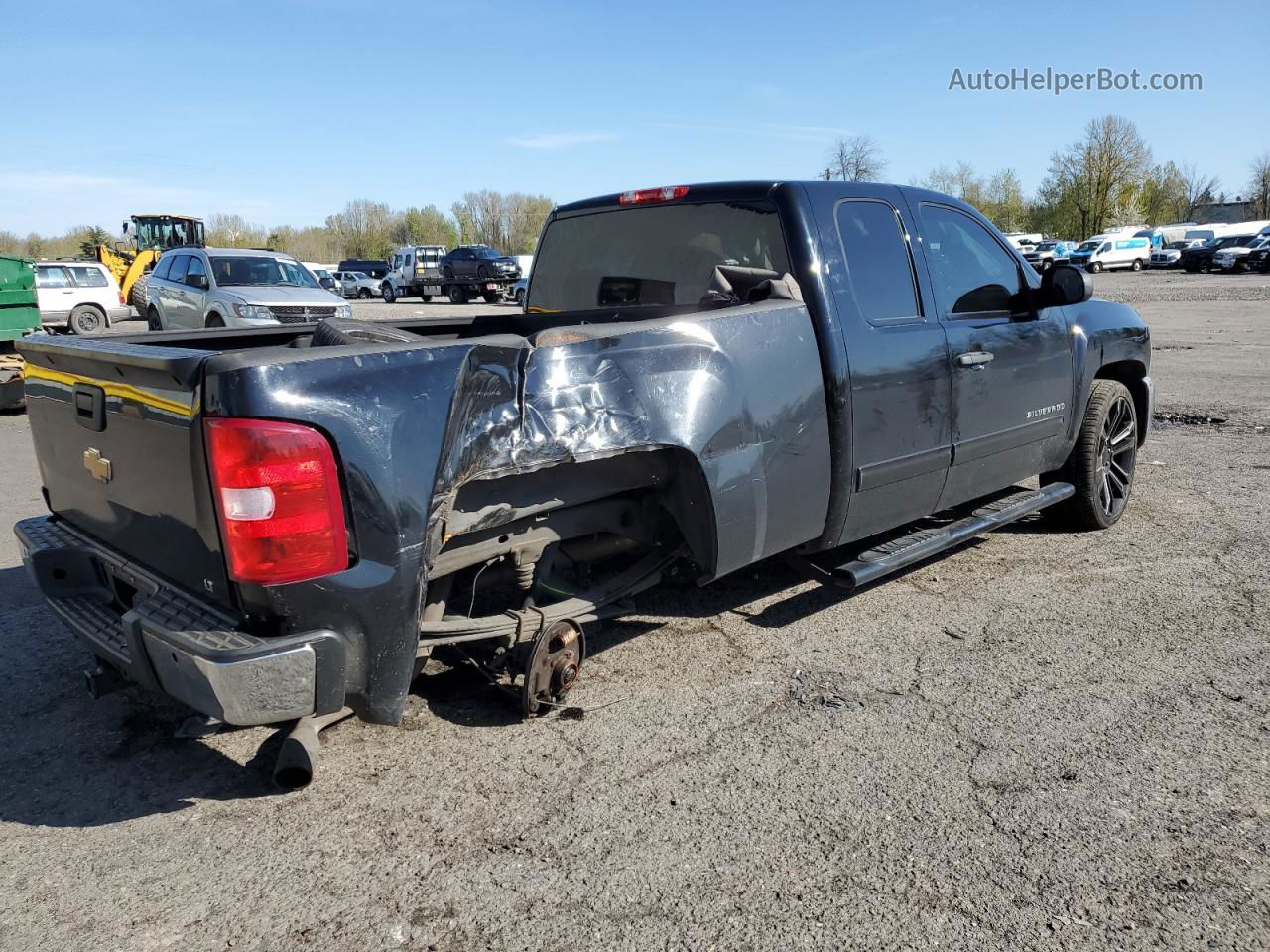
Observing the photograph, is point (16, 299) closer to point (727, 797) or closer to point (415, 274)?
point (727, 797)

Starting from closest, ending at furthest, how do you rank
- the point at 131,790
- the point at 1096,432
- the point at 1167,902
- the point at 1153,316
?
the point at 1167,902 → the point at 131,790 → the point at 1096,432 → the point at 1153,316

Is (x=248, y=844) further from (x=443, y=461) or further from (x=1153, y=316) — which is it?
(x=1153, y=316)

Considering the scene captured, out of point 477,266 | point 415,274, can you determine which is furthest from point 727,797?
point 415,274

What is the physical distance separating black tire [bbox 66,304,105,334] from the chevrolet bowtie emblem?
19.0 metres

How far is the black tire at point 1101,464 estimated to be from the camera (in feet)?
18.7

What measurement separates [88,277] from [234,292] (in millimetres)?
7767

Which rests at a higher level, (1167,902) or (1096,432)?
(1096,432)

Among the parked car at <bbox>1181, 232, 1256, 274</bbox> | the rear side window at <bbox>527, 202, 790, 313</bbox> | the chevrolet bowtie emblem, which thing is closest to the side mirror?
the rear side window at <bbox>527, 202, 790, 313</bbox>

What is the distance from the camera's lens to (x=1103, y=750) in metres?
3.26

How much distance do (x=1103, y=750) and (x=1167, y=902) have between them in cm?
83

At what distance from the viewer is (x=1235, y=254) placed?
49.1 m

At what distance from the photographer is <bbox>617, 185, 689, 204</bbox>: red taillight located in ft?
15.1

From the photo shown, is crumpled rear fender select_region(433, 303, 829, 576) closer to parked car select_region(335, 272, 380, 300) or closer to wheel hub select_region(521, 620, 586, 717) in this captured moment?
wheel hub select_region(521, 620, 586, 717)

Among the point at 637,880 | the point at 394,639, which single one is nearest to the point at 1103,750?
the point at 637,880
